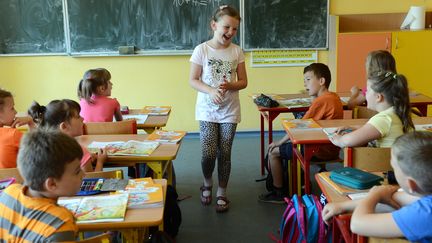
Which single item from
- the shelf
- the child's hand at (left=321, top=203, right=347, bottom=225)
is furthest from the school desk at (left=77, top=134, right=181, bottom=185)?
the shelf

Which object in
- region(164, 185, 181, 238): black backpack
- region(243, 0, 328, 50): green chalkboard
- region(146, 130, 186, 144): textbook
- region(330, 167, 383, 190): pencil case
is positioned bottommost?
region(164, 185, 181, 238): black backpack

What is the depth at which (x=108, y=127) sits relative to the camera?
3211 millimetres

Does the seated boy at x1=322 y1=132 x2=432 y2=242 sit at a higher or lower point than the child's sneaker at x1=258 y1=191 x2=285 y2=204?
higher

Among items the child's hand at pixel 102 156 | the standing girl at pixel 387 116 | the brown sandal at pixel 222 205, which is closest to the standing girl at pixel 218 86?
the brown sandal at pixel 222 205

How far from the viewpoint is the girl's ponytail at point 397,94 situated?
8.32 ft

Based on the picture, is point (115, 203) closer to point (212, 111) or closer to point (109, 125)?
point (109, 125)

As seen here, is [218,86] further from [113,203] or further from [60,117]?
[113,203]

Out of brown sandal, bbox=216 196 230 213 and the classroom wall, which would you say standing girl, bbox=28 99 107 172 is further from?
the classroom wall

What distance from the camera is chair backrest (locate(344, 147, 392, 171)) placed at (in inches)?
91.4

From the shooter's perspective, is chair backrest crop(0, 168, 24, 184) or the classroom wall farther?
the classroom wall

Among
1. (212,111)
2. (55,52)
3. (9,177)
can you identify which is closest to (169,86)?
(55,52)

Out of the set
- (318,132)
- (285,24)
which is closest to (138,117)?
(318,132)

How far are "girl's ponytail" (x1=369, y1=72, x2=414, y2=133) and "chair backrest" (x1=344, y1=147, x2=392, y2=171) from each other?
302mm

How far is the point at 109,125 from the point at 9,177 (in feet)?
3.44
